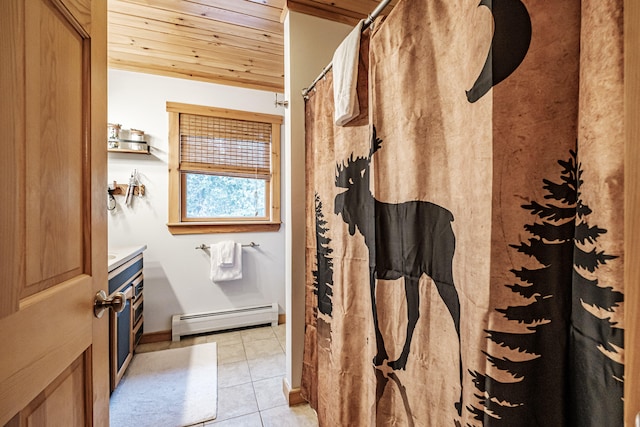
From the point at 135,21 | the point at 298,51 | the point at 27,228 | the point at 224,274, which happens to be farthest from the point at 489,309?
the point at 135,21

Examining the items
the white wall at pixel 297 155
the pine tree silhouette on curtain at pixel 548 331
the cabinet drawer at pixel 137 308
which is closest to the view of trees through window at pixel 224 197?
the cabinet drawer at pixel 137 308

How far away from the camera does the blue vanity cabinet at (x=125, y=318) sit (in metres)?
1.59

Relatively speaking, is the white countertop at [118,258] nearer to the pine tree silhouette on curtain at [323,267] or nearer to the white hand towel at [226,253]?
the white hand towel at [226,253]

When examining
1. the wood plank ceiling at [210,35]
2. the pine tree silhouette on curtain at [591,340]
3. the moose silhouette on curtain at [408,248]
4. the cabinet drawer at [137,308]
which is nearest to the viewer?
the pine tree silhouette on curtain at [591,340]

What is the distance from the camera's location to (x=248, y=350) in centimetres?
227

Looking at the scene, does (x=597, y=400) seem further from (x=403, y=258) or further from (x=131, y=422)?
(x=131, y=422)

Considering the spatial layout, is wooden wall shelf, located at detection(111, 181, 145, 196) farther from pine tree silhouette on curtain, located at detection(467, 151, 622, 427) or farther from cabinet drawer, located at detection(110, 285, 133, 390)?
pine tree silhouette on curtain, located at detection(467, 151, 622, 427)

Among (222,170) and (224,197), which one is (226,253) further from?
(222,170)

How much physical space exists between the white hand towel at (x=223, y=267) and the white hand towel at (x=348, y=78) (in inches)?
75.7

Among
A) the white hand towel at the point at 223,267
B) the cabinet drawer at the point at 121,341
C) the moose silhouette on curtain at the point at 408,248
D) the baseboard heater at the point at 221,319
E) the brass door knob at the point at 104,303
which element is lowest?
the baseboard heater at the point at 221,319

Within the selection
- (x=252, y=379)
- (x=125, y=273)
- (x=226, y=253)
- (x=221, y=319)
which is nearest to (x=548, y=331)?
(x=252, y=379)

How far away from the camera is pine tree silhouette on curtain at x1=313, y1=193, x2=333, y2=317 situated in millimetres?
1312

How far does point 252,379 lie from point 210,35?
259cm

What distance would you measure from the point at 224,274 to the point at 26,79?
7.40 ft
